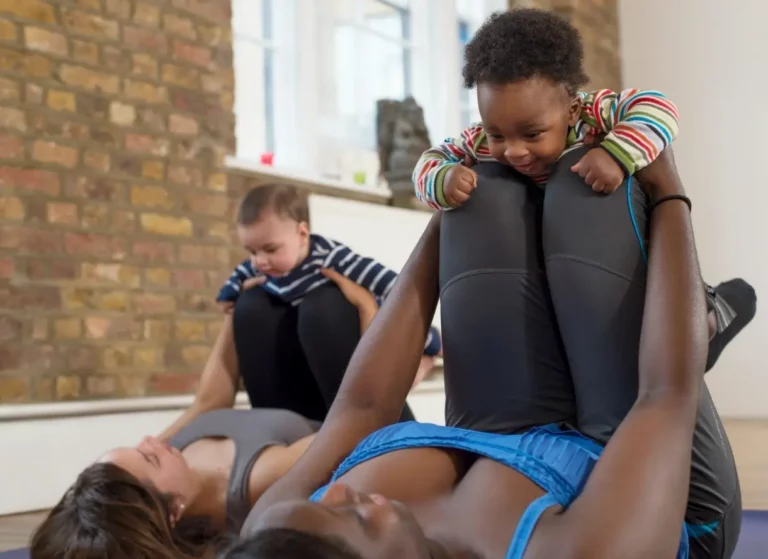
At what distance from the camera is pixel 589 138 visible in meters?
1.35

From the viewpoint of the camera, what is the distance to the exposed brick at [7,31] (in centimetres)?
272

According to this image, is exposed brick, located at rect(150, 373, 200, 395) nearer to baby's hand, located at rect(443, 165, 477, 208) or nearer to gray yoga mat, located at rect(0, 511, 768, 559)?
gray yoga mat, located at rect(0, 511, 768, 559)

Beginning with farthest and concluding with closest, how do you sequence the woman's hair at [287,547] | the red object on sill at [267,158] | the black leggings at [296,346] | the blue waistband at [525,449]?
the red object on sill at [267,158] → the black leggings at [296,346] → the blue waistband at [525,449] → the woman's hair at [287,547]

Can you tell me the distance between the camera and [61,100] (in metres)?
2.85

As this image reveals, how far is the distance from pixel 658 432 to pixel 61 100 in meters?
2.39

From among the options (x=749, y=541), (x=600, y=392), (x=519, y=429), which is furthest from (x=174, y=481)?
(x=749, y=541)

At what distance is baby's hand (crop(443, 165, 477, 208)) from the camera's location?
4.08ft

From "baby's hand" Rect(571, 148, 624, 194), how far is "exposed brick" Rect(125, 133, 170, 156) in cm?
215

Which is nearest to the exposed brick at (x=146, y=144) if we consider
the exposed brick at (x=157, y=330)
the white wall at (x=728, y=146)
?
the exposed brick at (x=157, y=330)

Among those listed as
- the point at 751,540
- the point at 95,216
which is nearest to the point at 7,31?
the point at 95,216

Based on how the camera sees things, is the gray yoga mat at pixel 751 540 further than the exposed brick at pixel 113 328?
No

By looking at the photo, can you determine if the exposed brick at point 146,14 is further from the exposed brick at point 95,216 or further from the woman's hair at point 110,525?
the woman's hair at point 110,525

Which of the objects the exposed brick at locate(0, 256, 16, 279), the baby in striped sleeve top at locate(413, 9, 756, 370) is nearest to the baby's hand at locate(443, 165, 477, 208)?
the baby in striped sleeve top at locate(413, 9, 756, 370)

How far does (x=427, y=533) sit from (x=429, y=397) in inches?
123
